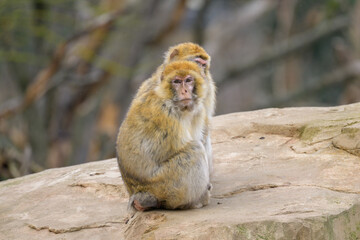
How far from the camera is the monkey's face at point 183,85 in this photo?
6.67 m

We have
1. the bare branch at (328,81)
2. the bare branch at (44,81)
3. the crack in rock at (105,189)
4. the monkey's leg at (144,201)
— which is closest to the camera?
the monkey's leg at (144,201)

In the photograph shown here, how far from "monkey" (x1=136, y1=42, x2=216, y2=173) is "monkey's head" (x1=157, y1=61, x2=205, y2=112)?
207mm

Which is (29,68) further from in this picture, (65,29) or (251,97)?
(251,97)

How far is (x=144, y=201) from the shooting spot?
262 inches

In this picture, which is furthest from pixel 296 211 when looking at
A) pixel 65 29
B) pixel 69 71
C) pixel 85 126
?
pixel 65 29

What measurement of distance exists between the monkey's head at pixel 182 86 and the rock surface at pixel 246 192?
1.02 meters

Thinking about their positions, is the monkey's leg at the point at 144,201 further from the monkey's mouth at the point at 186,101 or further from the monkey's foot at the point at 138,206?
the monkey's mouth at the point at 186,101

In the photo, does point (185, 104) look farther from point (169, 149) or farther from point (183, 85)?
point (169, 149)

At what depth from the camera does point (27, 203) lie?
25.6 feet

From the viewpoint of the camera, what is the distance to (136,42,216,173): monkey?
23.7ft

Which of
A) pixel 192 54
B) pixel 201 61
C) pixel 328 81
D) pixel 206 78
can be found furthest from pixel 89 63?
A: pixel 206 78

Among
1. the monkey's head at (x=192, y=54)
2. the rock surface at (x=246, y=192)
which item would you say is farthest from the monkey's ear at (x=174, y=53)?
the rock surface at (x=246, y=192)

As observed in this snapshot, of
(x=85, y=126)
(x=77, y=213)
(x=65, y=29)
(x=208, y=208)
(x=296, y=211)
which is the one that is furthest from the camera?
(x=65, y=29)

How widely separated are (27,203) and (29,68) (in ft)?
30.6
